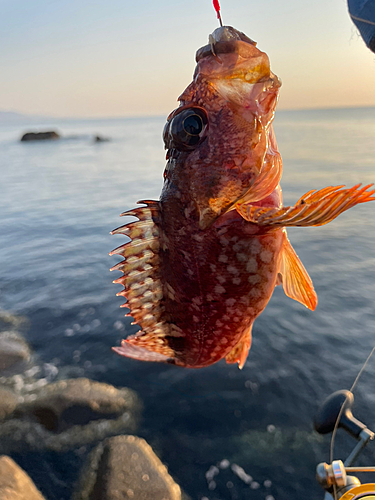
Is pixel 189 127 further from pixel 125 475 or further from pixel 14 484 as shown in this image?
pixel 14 484

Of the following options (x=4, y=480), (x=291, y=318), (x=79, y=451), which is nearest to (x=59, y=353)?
(x=79, y=451)

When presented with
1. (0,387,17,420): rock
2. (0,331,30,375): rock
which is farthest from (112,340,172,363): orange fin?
(0,331,30,375): rock

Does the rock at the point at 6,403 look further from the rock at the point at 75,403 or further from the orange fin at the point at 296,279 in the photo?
the orange fin at the point at 296,279

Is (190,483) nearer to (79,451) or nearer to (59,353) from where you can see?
(79,451)

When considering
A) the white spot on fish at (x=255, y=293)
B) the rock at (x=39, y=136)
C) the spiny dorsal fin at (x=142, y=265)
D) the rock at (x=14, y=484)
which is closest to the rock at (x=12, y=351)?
the rock at (x=14, y=484)

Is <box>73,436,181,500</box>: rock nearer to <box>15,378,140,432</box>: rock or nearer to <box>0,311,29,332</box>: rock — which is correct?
<box>15,378,140,432</box>: rock
